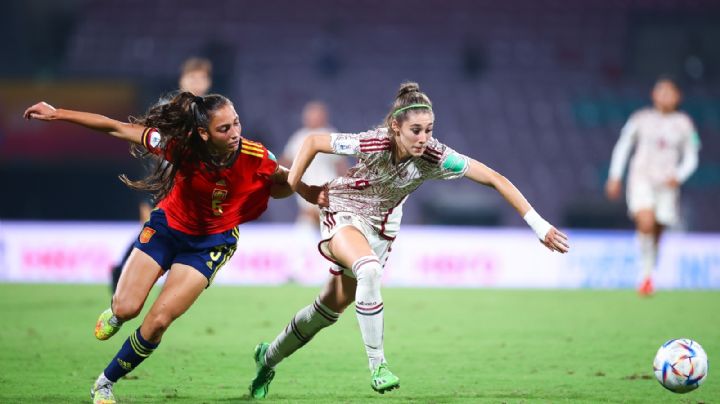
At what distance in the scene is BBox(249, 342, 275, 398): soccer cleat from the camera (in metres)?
6.09

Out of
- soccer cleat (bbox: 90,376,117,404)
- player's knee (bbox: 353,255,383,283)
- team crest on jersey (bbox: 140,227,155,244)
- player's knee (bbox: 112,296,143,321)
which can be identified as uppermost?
team crest on jersey (bbox: 140,227,155,244)

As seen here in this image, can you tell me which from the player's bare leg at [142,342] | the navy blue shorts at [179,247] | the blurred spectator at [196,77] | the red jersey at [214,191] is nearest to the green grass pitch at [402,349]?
the player's bare leg at [142,342]

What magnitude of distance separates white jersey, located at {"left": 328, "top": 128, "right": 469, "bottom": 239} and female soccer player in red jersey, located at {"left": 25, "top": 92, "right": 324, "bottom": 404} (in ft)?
1.07

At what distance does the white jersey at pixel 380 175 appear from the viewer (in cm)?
609

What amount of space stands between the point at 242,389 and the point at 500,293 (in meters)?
7.62

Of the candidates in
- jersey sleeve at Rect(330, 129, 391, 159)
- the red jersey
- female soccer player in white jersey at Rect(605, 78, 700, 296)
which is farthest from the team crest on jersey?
female soccer player in white jersey at Rect(605, 78, 700, 296)

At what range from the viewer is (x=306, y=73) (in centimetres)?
2498

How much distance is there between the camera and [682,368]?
580cm

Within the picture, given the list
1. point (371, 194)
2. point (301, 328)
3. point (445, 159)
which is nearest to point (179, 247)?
point (301, 328)

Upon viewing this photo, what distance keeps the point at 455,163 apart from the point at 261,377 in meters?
1.71

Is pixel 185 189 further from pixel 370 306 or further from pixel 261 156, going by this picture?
pixel 370 306

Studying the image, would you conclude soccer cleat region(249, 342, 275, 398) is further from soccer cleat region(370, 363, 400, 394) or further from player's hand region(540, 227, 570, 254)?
player's hand region(540, 227, 570, 254)

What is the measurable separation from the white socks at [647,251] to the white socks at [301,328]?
24.3 feet

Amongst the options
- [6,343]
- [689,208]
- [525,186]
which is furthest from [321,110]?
[689,208]
